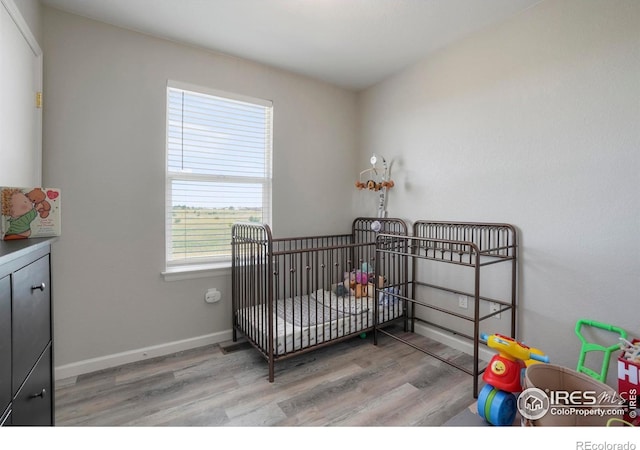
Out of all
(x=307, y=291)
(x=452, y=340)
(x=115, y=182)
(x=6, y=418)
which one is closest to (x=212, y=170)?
(x=115, y=182)

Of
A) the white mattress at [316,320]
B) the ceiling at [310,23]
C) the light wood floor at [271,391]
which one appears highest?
the ceiling at [310,23]

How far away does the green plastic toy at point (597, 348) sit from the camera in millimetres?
1544

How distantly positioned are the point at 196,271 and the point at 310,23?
1961mm

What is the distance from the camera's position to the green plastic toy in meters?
1.54

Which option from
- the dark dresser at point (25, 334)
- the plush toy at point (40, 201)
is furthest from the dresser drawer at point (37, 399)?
the plush toy at point (40, 201)

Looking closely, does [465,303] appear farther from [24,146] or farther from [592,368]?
[24,146]

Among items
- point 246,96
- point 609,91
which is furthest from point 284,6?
point 609,91

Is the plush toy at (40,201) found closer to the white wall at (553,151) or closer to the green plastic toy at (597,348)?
the white wall at (553,151)

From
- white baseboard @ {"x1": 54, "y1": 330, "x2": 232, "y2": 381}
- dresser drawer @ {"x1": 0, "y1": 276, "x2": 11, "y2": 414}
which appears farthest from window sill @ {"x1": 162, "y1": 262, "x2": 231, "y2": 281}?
dresser drawer @ {"x1": 0, "y1": 276, "x2": 11, "y2": 414}

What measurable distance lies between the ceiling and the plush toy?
53.4 inches

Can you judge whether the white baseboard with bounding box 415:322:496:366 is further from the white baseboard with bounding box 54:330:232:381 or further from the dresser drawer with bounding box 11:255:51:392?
the dresser drawer with bounding box 11:255:51:392

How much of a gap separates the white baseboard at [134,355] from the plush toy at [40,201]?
1.32 metres

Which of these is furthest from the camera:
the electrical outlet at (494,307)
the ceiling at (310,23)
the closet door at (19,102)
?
the electrical outlet at (494,307)
